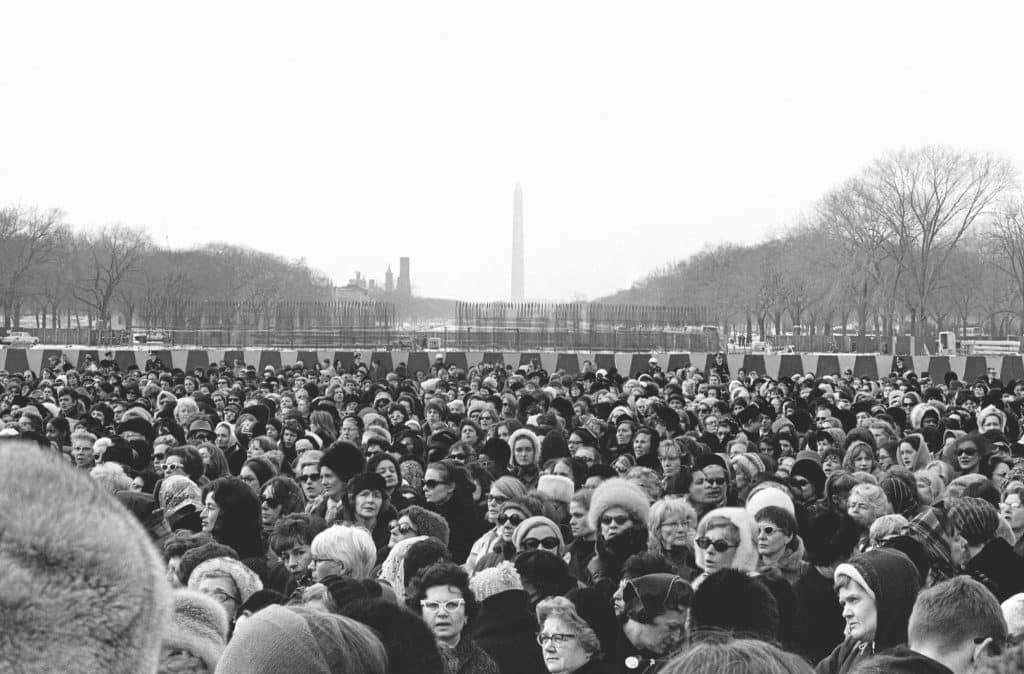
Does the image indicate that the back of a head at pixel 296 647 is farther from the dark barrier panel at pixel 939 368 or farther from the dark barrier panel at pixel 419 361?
the dark barrier panel at pixel 939 368

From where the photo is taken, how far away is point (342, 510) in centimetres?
848

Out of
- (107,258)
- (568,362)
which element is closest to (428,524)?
(568,362)

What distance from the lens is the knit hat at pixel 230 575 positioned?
17.7 feet

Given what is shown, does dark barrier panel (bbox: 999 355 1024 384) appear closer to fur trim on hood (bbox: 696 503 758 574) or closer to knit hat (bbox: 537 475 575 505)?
knit hat (bbox: 537 475 575 505)

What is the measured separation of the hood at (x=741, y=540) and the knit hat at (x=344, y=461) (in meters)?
3.67

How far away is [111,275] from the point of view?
81.9 meters

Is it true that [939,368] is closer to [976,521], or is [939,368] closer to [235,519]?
[976,521]

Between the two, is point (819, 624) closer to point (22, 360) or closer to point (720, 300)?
point (22, 360)

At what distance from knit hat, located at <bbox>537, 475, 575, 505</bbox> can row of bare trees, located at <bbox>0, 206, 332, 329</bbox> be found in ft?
177

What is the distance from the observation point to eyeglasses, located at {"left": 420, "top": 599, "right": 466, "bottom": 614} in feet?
16.8

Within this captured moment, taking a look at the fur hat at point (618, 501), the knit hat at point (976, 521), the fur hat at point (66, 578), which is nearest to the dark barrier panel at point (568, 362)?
the fur hat at point (618, 501)

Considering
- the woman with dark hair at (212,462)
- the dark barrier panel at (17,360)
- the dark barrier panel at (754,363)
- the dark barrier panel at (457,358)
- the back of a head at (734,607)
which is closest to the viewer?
the back of a head at (734,607)

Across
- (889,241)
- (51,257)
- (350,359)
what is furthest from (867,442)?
(51,257)

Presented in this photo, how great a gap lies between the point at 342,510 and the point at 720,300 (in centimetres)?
9665
